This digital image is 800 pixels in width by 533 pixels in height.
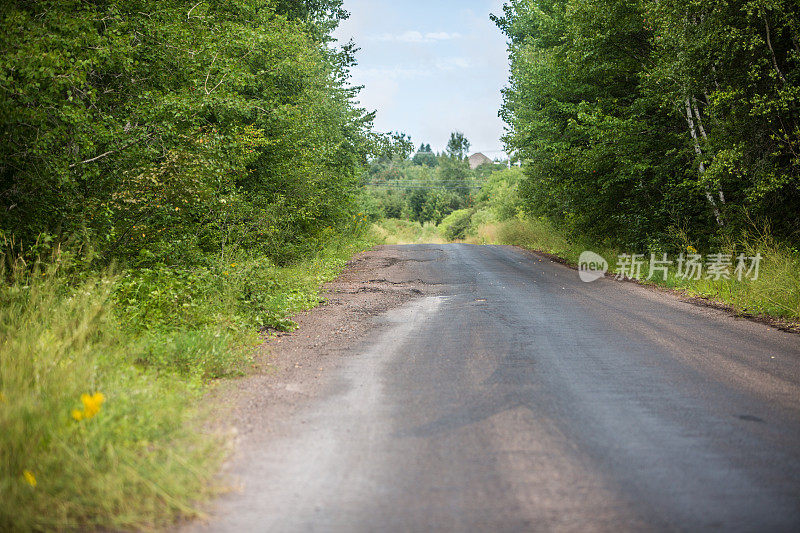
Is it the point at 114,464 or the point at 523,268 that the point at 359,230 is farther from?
the point at 114,464

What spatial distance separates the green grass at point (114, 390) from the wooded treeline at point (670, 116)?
9.81 metres

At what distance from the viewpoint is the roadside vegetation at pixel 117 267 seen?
10.5ft

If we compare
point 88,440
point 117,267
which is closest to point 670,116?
point 117,267

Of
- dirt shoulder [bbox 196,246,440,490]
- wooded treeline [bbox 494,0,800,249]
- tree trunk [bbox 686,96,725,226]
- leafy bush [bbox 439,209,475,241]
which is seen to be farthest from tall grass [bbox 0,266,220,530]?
leafy bush [bbox 439,209,475,241]

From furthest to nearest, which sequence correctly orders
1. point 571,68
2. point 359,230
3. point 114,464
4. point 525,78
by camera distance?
point 359,230, point 525,78, point 571,68, point 114,464

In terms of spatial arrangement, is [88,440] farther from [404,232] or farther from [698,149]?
[404,232]

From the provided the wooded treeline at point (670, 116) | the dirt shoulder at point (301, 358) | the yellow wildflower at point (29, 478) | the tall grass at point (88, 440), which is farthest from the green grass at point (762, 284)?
the yellow wildflower at point (29, 478)

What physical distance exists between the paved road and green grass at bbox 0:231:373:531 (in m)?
0.52

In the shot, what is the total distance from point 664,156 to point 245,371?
12.9 metres

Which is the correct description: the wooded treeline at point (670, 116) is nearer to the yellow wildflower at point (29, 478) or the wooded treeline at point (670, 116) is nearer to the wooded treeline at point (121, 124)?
the wooded treeline at point (121, 124)

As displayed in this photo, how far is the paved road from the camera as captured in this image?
2998 mm

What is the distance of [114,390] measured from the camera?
4.25 m

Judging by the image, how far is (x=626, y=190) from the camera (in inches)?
648

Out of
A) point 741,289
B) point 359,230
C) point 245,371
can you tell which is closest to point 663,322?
point 741,289
